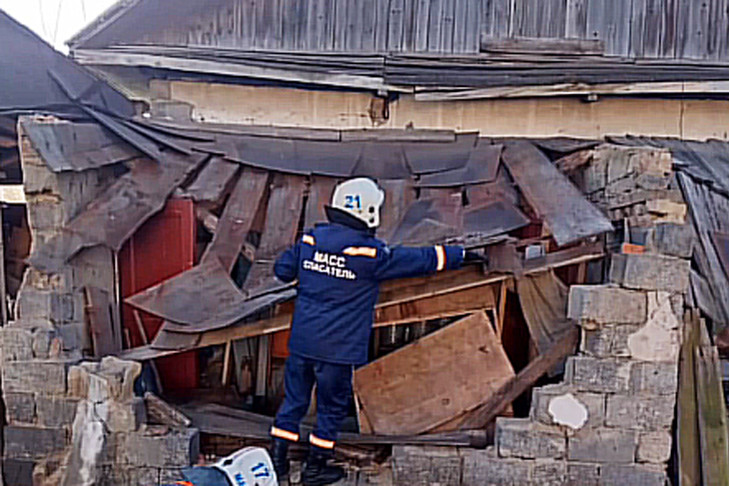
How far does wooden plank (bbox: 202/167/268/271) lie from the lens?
16.6 ft

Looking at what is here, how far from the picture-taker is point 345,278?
427 centimetres

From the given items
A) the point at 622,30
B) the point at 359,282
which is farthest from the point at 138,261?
the point at 622,30

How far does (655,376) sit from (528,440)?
2.96 feet

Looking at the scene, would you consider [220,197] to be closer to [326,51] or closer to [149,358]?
[149,358]

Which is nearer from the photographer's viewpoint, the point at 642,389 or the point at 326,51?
the point at 642,389

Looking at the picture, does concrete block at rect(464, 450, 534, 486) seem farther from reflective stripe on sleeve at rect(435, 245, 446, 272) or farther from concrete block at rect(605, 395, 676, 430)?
reflective stripe on sleeve at rect(435, 245, 446, 272)

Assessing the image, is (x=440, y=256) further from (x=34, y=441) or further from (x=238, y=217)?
(x=34, y=441)

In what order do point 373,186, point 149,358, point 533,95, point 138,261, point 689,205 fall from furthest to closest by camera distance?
point 533,95 < point 689,205 < point 138,261 < point 149,358 < point 373,186

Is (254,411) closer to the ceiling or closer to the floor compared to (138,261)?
closer to the floor

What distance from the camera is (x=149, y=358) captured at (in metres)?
4.72

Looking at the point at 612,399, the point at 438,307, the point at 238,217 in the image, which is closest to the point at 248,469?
the point at 612,399

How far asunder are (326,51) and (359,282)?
175 inches

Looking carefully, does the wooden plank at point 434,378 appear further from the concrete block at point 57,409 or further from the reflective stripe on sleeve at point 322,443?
the concrete block at point 57,409

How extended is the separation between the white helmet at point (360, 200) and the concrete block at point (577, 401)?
1571mm
